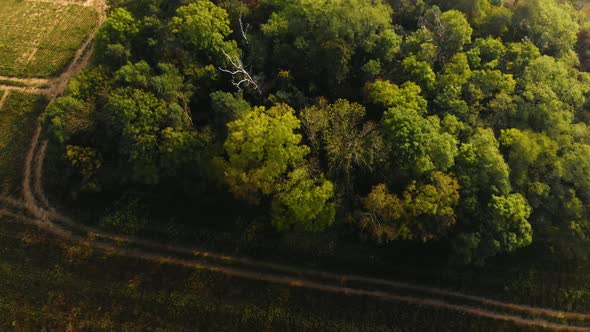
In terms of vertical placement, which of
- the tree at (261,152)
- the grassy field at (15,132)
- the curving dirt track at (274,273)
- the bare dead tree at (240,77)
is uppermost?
the bare dead tree at (240,77)

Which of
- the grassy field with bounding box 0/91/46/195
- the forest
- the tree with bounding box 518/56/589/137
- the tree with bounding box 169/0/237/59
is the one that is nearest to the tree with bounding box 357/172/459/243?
the forest

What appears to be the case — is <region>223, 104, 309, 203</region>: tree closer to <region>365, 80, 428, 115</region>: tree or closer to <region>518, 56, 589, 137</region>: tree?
<region>365, 80, 428, 115</region>: tree

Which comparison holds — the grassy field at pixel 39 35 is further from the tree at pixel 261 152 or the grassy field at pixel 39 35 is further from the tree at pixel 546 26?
the tree at pixel 546 26

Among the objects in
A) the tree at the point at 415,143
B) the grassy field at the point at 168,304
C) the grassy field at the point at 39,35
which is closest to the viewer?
the tree at the point at 415,143

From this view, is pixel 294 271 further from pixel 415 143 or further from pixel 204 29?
pixel 204 29

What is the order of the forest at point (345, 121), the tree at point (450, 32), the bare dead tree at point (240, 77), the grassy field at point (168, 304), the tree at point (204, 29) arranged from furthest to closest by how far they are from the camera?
the tree at point (450, 32), the tree at point (204, 29), the bare dead tree at point (240, 77), the grassy field at point (168, 304), the forest at point (345, 121)

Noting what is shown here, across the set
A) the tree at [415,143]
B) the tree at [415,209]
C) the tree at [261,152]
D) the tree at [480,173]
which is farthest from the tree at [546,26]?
the tree at [261,152]

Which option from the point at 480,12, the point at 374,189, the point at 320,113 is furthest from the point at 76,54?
the point at 480,12

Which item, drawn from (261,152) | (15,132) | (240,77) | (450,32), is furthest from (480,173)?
(15,132)
